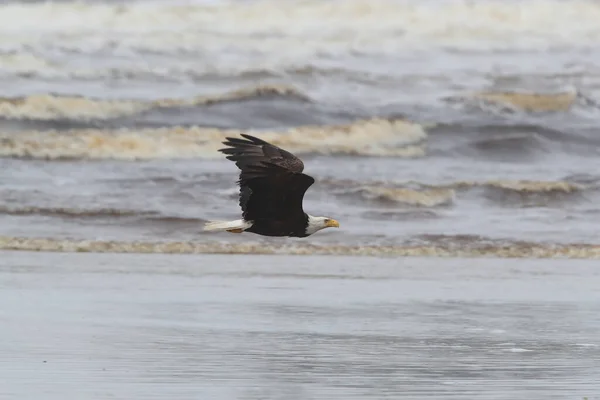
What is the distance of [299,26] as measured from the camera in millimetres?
30312

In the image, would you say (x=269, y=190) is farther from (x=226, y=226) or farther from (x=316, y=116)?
(x=316, y=116)

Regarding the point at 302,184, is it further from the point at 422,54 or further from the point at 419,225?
the point at 422,54

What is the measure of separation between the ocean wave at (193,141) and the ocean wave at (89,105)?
1349 mm

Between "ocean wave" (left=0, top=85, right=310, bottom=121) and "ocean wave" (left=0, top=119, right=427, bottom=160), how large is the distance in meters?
1.35

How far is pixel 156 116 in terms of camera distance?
971 inches

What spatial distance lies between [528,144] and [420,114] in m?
2.79

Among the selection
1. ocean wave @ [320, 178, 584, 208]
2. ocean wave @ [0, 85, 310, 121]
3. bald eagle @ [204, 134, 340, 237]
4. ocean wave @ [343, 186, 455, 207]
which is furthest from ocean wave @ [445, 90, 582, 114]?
bald eagle @ [204, 134, 340, 237]

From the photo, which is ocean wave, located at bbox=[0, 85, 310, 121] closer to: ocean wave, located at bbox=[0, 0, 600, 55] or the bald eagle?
ocean wave, located at bbox=[0, 0, 600, 55]

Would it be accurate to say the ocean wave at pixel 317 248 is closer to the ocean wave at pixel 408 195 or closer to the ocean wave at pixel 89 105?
the ocean wave at pixel 408 195

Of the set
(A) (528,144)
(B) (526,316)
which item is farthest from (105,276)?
(A) (528,144)

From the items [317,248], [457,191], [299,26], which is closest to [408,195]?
[457,191]

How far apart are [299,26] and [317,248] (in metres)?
16.7

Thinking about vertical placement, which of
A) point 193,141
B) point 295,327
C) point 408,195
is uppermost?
point 193,141

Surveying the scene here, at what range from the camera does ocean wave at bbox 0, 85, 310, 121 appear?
24.2 meters
